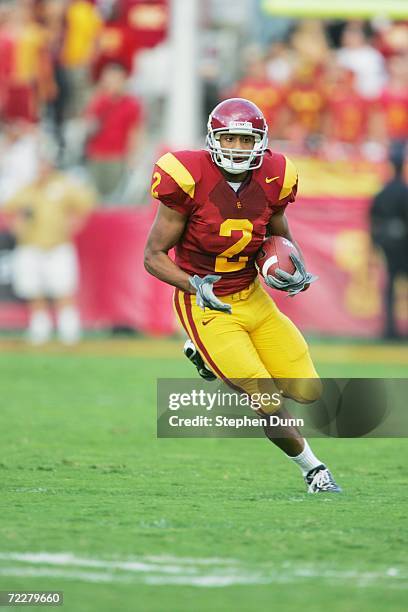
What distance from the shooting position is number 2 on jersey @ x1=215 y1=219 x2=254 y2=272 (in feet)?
19.3

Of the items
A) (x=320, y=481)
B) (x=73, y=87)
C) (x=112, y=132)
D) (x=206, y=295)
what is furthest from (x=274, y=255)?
(x=73, y=87)

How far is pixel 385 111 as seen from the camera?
13914 mm

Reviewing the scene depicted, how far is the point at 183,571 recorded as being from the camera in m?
4.40

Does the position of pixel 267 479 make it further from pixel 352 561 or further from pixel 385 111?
pixel 385 111

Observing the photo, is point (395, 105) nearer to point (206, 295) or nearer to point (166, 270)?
point (166, 270)

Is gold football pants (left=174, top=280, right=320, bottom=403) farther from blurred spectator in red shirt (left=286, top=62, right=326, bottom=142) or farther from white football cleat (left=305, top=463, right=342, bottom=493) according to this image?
blurred spectator in red shirt (left=286, top=62, right=326, bottom=142)

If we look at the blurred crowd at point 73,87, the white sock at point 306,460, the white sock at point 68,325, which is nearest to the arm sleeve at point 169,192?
the white sock at point 306,460

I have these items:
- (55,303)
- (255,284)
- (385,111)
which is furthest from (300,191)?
(255,284)

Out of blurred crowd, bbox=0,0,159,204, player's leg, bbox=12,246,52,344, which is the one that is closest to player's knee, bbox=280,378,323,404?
player's leg, bbox=12,246,52,344

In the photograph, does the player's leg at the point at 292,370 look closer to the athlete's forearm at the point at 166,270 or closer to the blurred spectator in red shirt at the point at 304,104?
the athlete's forearm at the point at 166,270

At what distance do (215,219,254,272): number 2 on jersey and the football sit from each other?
83mm

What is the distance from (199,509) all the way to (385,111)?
9107 mm

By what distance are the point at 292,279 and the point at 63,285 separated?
759cm

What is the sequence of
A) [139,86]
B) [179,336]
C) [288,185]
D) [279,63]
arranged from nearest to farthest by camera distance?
[288,185], [179,336], [279,63], [139,86]
